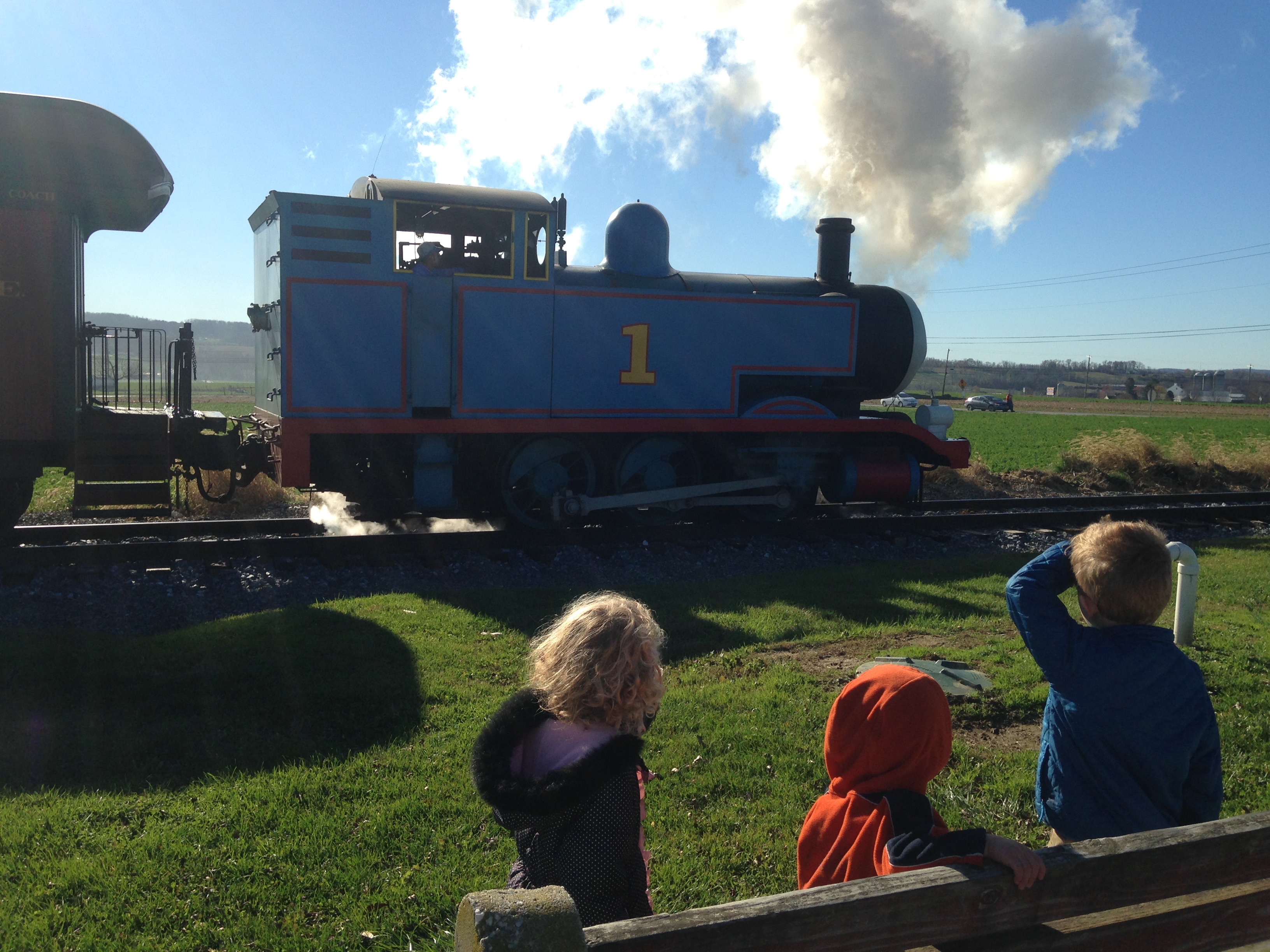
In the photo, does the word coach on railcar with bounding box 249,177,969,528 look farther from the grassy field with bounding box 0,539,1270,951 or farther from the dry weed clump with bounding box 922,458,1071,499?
the dry weed clump with bounding box 922,458,1071,499

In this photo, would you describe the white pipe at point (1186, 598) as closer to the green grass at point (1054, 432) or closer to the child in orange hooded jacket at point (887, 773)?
the child in orange hooded jacket at point (887, 773)

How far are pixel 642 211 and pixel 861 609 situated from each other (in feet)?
16.2

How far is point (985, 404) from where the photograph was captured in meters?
68.1

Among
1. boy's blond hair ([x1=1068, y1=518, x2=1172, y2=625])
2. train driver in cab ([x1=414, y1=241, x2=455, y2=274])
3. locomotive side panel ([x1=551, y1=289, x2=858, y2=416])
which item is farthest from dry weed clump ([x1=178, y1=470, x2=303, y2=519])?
boy's blond hair ([x1=1068, y1=518, x2=1172, y2=625])

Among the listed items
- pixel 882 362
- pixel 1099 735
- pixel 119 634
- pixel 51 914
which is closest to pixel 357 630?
pixel 119 634

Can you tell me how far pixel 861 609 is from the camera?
7.48 meters

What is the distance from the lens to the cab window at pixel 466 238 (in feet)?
28.9

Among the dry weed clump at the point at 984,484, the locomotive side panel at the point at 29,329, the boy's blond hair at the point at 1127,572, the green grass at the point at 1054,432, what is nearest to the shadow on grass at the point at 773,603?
the locomotive side panel at the point at 29,329

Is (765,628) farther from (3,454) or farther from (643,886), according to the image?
(3,454)

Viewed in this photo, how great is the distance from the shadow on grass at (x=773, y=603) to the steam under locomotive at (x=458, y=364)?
6.09ft

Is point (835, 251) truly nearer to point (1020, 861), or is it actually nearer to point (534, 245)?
point (534, 245)

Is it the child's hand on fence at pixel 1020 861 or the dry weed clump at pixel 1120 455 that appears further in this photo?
the dry weed clump at pixel 1120 455

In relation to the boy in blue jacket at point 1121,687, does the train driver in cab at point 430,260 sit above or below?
above

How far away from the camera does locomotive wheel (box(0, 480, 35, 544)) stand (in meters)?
8.27
